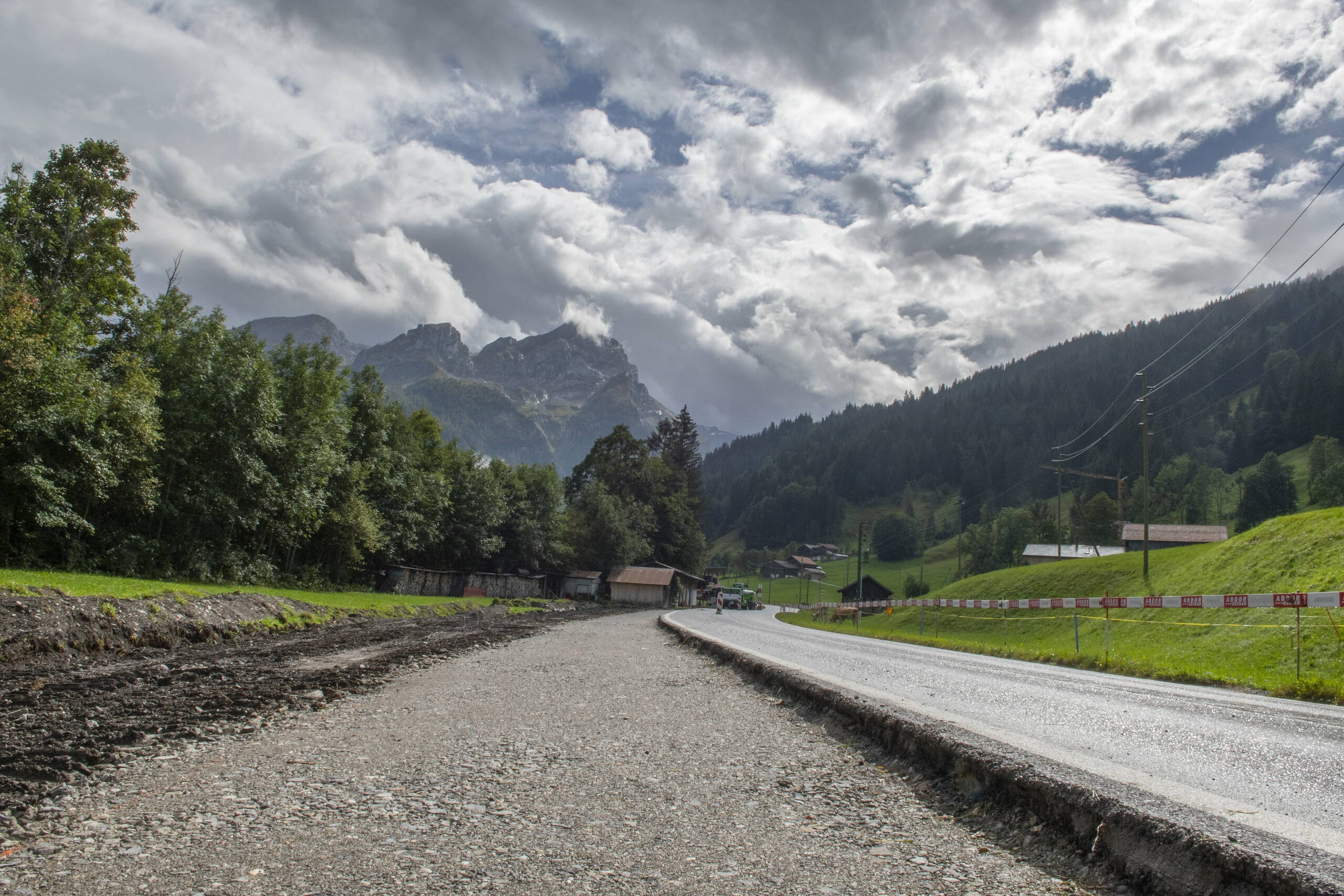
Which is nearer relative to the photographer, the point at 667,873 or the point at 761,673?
the point at 667,873

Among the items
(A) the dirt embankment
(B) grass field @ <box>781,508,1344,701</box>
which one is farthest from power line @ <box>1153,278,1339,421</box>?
(A) the dirt embankment

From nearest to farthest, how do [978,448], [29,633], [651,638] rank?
[29,633] < [651,638] < [978,448]

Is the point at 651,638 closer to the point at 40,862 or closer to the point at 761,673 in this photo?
the point at 761,673

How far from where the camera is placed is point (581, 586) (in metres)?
87.6

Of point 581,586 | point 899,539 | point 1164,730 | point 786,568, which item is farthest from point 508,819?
point 786,568

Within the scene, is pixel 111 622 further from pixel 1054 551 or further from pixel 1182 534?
pixel 1182 534

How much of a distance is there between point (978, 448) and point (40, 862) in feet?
649

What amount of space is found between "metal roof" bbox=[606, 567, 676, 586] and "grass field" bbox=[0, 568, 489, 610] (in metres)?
47.1

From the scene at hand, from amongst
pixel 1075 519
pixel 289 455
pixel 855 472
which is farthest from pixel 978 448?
pixel 289 455

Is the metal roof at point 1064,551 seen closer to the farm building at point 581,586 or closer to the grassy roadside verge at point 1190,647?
the farm building at point 581,586

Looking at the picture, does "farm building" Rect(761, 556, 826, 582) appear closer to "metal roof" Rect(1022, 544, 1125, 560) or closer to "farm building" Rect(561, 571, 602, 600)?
"metal roof" Rect(1022, 544, 1125, 560)

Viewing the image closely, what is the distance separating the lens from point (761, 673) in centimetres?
1073

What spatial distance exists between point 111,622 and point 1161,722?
17.1 metres

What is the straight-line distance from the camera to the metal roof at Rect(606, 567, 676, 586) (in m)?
87.7
